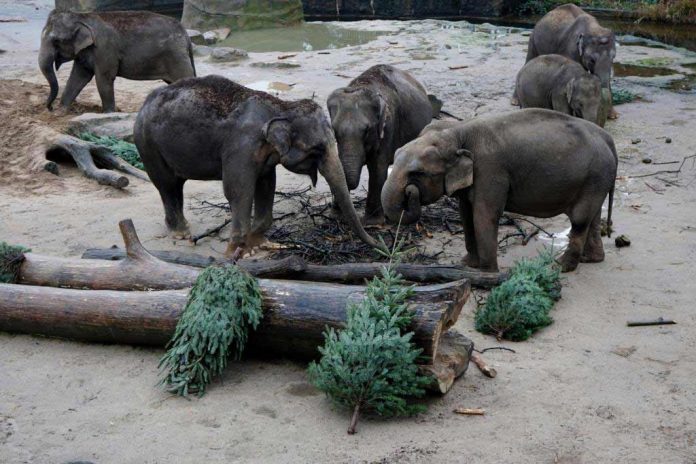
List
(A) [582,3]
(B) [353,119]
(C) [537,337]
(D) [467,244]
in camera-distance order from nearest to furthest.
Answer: (C) [537,337], (D) [467,244], (B) [353,119], (A) [582,3]

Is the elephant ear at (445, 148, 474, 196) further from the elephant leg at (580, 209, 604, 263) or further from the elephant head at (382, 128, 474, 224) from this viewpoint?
the elephant leg at (580, 209, 604, 263)

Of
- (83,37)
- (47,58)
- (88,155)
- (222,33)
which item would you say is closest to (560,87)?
(88,155)

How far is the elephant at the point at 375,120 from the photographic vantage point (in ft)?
27.2

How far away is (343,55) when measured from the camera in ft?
59.6

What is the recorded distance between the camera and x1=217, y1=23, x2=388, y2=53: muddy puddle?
19.7m

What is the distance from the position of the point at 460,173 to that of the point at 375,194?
177 centimetres

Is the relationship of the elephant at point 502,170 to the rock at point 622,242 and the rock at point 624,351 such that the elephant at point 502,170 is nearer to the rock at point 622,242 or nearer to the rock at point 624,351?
the rock at point 622,242

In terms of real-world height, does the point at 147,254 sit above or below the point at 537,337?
above

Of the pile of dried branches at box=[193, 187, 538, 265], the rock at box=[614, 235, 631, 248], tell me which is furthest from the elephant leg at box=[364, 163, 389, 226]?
the rock at box=[614, 235, 631, 248]

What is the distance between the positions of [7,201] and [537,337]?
601 centimetres

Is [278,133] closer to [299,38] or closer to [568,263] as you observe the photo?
[568,263]

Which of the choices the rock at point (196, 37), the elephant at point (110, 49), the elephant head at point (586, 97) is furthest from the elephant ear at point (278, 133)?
the rock at point (196, 37)

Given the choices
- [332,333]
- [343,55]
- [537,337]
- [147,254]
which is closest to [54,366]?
[147,254]

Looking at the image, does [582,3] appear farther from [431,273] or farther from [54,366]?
[54,366]
